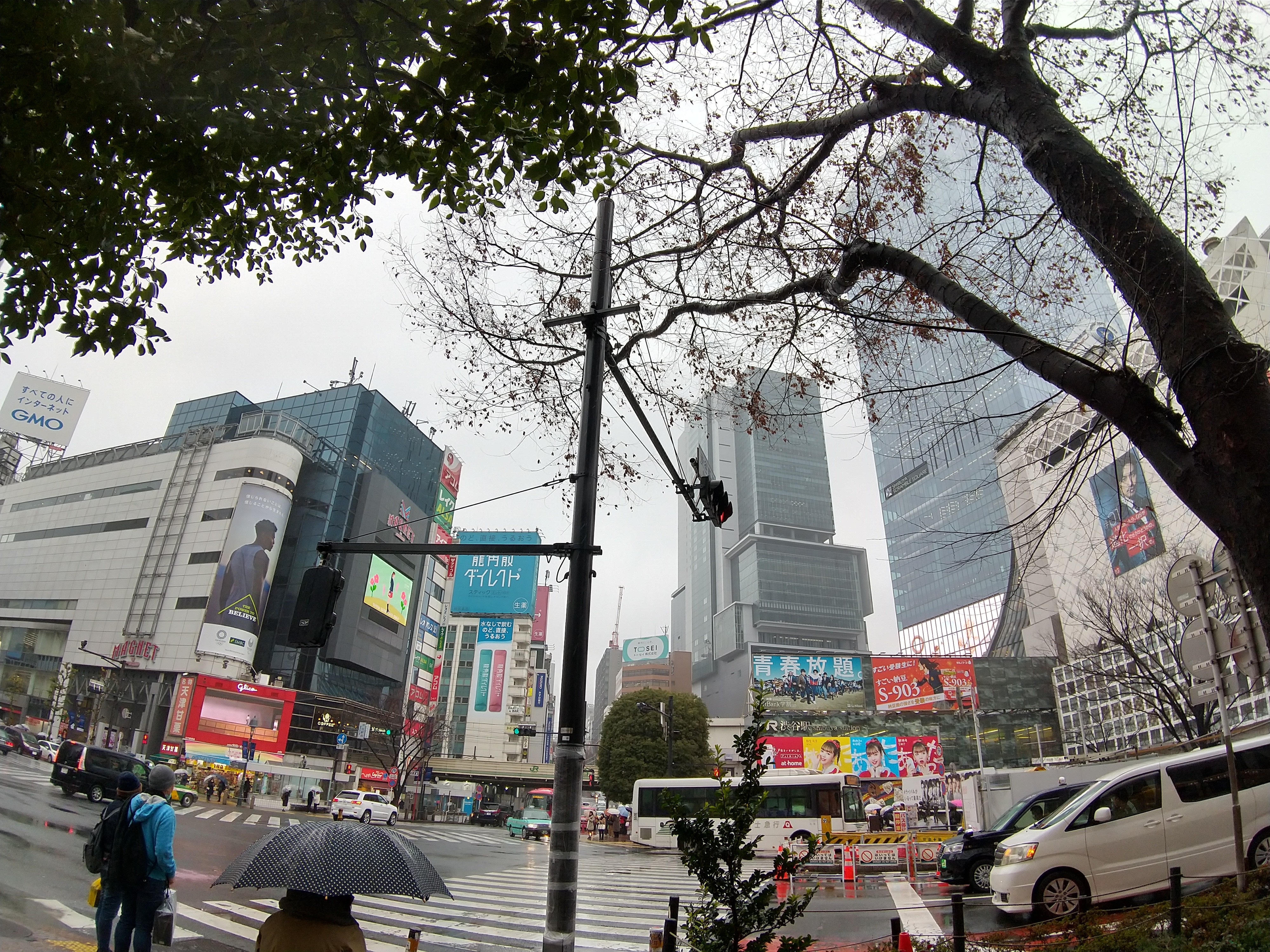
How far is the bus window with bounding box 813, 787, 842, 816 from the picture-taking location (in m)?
24.0

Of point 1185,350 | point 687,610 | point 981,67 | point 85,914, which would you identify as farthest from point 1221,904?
point 687,610

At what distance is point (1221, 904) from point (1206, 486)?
432 centimetres

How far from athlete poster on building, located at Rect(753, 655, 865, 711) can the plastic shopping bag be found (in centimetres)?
5511

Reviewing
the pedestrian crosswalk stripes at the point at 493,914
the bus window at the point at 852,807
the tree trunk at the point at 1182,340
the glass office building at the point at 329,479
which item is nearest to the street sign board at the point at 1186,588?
the tree trunk at the point at 1182,340

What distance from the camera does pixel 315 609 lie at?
6656 mm

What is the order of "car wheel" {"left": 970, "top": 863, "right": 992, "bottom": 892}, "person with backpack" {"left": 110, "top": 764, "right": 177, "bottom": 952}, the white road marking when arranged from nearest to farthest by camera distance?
"person with backpack" {"left": 110, "top": 764, "right": 177, "bottom": 952}
the white road marking
"car wheel" {"left": 970, "top": 863, "right": 992, "bottom": 892}

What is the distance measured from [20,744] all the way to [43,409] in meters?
31.7

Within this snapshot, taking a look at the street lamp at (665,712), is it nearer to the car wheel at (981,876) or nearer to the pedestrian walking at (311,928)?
the car wheel at (981,876)

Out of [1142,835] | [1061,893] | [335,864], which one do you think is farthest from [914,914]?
[335,864]

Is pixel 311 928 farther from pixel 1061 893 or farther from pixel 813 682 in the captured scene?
pixel 813 682

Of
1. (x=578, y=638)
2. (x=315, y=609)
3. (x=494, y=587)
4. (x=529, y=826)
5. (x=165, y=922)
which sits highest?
(x=494, y=587)

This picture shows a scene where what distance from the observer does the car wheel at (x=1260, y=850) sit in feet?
25.1

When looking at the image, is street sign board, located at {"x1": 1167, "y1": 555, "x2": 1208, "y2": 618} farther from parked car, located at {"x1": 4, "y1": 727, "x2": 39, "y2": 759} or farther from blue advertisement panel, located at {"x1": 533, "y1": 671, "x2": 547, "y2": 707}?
blue advertisement panel, located at {"x1": 533, "y1": 671, "x2": 547, "y2": 707}

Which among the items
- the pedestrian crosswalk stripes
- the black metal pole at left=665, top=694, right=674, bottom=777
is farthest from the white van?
the black metal pole at left=665, top=694, right=674, bottom=777
